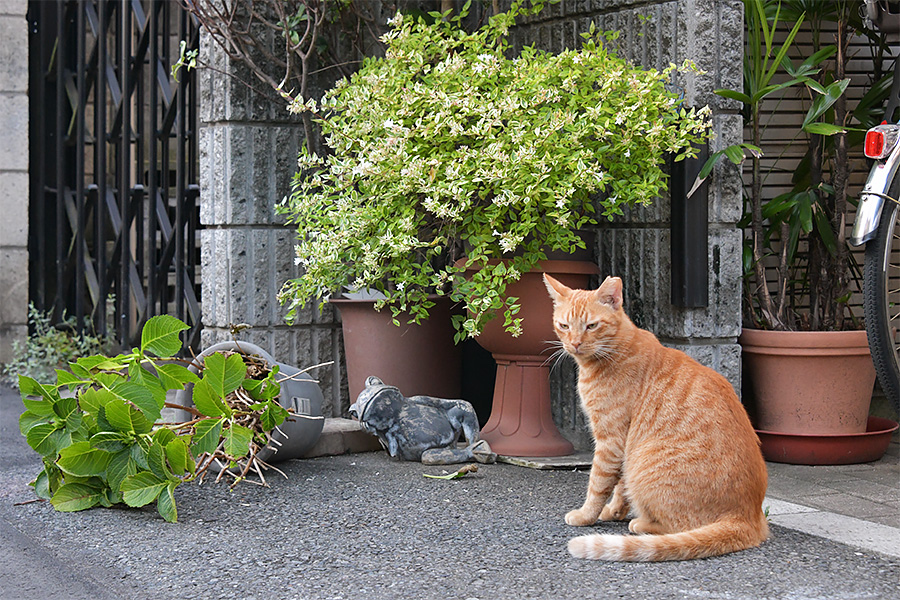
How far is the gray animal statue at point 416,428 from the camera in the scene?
13.6 ft

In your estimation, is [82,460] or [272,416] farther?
[272,416]

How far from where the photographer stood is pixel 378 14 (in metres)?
5.06

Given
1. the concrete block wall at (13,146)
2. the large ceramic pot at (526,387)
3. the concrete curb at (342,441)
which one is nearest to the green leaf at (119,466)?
the concrete curb at (342,441)

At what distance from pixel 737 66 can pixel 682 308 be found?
1.03 m

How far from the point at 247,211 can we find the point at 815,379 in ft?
8.90

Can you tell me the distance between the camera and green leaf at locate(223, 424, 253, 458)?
3405mm

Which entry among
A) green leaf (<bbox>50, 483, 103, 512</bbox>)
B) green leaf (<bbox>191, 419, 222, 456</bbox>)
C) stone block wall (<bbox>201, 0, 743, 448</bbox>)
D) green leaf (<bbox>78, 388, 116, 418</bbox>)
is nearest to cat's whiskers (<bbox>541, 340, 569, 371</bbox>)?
stone block wall (<bbox>201, 0, 743, 448</bbox>)

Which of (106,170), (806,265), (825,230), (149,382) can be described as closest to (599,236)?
(825,230)

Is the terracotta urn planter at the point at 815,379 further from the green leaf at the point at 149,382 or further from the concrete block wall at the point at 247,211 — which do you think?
the green leaf at the point at 149,382

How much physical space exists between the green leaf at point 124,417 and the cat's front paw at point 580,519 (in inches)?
56.4

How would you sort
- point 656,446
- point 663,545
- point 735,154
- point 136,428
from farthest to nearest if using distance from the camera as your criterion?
point 735,154, point 136,428, point 656,446, point 663,545

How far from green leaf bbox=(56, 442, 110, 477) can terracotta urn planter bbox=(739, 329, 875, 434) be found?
2670 millimetres

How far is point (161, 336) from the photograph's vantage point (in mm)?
3520

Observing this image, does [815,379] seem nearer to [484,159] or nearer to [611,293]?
[611,293]
